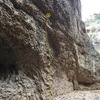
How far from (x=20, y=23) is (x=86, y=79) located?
5672 mm

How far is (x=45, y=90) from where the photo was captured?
5820 millimetres

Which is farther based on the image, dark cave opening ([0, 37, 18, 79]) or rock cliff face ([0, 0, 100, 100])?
dark cave opening ([0, 37, 18, 79])

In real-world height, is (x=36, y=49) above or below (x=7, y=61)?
above

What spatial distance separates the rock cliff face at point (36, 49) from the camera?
486 centimetres

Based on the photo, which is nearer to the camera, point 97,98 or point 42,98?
point 42,98

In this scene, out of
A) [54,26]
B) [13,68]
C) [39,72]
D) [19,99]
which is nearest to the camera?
[19,99]

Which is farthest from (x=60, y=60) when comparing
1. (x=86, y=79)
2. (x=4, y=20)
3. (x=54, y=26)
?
(x=4, y=20)

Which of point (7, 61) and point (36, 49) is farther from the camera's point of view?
point (36, 49)

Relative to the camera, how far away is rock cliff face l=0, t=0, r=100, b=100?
486 centimetres

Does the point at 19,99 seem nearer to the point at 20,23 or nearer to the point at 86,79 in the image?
the point at 20,23

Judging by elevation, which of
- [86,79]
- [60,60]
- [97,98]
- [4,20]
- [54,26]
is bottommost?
[97,98]

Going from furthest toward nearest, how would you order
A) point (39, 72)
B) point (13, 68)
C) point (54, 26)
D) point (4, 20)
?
point (54, 26), point (39, 72), point (13, 68), point (4, 20)

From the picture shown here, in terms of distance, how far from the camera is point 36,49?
5.68 metres

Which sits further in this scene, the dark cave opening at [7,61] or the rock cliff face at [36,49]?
the dark cave opening at [7,61]
